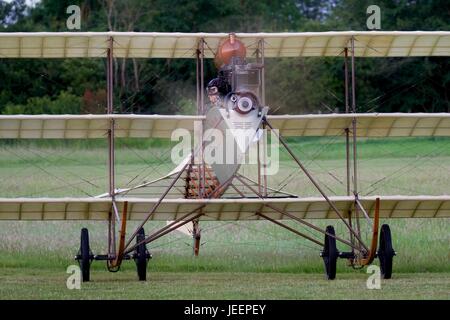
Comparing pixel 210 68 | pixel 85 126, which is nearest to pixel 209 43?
pixel 85 126

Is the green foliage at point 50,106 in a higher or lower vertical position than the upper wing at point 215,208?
higher

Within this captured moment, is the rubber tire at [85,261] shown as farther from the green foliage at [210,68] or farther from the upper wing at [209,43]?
the green foliage at [210,68]

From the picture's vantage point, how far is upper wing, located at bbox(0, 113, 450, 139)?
17312 mm

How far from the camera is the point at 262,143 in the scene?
16.9 metres

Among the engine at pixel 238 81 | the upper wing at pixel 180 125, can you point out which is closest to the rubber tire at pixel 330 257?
the upper wing at pixel 180 125

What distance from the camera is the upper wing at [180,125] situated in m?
17.3

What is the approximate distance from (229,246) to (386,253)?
5.28 metres

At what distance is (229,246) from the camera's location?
21.8 meters

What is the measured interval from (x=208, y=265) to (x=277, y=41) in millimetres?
3550

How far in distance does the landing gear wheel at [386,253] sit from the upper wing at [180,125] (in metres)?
1.55

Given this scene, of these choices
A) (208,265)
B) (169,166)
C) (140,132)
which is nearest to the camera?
(140,132)

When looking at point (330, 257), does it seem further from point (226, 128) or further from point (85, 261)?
point (85, 261)
